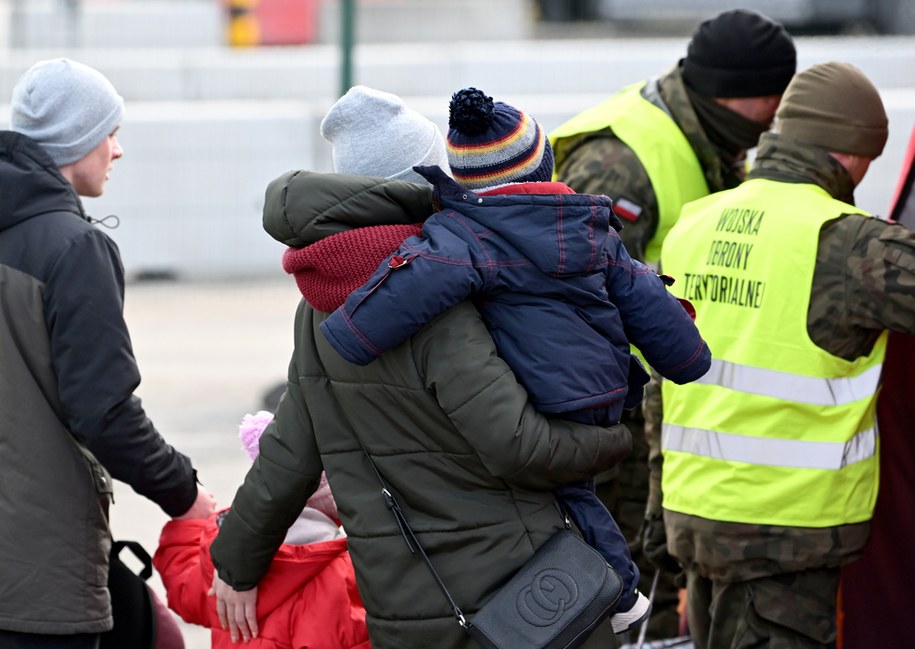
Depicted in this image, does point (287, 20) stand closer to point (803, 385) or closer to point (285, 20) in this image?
point (285, 20)

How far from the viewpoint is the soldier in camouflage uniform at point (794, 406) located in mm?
3406

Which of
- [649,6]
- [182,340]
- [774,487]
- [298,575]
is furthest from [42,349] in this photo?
[649,6]

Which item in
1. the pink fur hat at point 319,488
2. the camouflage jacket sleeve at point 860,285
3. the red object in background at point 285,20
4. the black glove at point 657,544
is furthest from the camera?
the red object in background at point 285,20

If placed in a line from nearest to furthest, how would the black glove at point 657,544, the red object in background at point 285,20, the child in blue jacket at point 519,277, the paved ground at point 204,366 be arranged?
the child in blue jacket at point 519,277 → the black glove at point 657,544 → the paved ground at point 204,366 → the red object in background at point 285,20

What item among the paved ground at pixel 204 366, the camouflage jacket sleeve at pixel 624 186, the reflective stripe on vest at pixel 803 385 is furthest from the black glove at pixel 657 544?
the paved ground at pixel 204 366

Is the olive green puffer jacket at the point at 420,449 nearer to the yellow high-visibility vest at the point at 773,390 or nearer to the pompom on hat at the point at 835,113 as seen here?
the yellow high-visibility vest at the point at 773,390

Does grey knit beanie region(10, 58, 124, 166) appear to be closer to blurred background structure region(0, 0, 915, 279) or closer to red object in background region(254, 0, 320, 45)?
blurred background structure region(0, 0, 915, 279)

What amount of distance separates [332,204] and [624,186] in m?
1.84

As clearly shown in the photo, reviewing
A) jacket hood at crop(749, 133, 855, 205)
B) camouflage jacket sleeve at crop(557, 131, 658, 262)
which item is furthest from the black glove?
jacket hood at crop(749, 133, 855, 205)

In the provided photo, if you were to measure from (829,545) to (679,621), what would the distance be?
1.33m

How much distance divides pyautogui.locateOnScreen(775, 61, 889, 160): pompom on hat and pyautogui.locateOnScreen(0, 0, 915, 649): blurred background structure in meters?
7.32

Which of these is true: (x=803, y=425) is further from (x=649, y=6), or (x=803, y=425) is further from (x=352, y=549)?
(x=649, y=6)

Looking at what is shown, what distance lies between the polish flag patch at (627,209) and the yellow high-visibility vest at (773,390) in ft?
2.04

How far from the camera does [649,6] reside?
16203 millimetres
